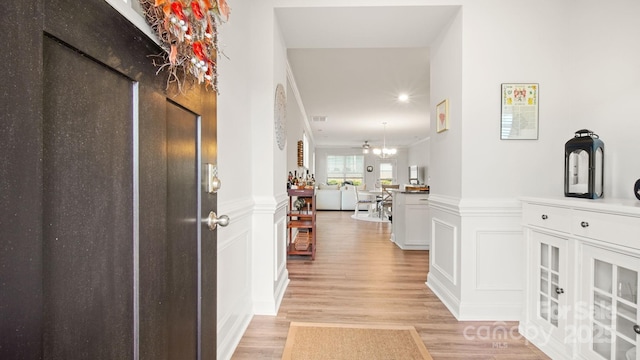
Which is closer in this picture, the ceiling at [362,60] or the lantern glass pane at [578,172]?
the lantern glass pane at [578,172]

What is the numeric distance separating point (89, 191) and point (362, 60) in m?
3.60

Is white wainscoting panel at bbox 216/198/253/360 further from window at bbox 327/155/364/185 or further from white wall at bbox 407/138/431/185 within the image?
window at bbox 327/155/364/185

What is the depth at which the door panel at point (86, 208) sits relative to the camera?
0.50m

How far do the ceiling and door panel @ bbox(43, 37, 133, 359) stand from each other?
7.00 feet

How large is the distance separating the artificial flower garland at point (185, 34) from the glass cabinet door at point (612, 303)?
6.38ft

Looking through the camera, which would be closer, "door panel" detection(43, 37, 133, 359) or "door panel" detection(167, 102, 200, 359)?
→ "door panel" detection(43, 37, 133, 359)

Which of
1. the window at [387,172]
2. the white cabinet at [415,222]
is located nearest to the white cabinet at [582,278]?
the white cabinet at [415,222]

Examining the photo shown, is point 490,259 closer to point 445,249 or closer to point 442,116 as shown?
point 445,249

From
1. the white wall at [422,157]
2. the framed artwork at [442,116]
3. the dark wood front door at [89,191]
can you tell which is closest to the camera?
the dark wood front door at [89,191]

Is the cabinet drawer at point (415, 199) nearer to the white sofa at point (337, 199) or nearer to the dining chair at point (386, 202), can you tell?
the dining chair at point (386, 202)

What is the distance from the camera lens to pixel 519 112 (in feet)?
7.38

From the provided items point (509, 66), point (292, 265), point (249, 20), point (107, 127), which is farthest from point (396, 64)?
point (107, 127)

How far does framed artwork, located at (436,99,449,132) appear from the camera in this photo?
2.50 meters

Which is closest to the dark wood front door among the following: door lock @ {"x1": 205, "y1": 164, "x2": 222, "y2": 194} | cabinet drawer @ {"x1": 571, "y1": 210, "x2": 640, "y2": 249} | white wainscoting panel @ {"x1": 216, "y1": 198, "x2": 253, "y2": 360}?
door lock @ {"x1": 205, "y1": 164, "x2": 222, "y2": 194}
